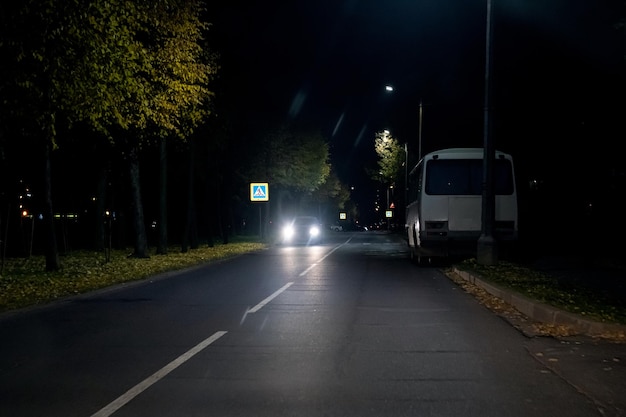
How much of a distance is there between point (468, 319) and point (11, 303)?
27.8 ft

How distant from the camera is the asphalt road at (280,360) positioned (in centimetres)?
591

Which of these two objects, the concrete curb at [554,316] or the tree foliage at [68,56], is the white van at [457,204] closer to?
the concrete curb at [554,316]

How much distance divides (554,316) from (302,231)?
35.6 m

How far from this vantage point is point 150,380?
6.80 meters

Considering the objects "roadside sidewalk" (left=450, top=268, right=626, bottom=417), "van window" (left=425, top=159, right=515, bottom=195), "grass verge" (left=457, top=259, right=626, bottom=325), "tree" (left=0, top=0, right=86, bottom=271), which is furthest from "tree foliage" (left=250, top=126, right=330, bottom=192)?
"roadside sidewalk" (left=450, top=268, right=626, bottom=417)

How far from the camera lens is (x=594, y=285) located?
14.8 meters

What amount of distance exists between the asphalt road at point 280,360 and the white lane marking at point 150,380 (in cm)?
2

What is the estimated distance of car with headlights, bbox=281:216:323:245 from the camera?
45.3 m

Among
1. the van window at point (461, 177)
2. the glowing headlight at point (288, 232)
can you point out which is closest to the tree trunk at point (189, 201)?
the glowing headlight at point (288, 232)

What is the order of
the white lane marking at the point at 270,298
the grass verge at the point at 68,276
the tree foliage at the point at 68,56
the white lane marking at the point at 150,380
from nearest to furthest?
the white lane marking at the point at 150,380 < the tree foliage at the point at 68,56 < the white lane marking at the point at 270,298 < the grass verge at the point at 68,276

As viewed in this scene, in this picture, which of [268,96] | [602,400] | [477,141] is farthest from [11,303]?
[268,96]

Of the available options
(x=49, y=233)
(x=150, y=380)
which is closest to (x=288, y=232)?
(x=49, y=233)

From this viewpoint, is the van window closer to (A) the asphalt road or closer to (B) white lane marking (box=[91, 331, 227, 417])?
(A) the asphalt road

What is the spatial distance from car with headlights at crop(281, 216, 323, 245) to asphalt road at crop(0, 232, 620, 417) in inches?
1227
